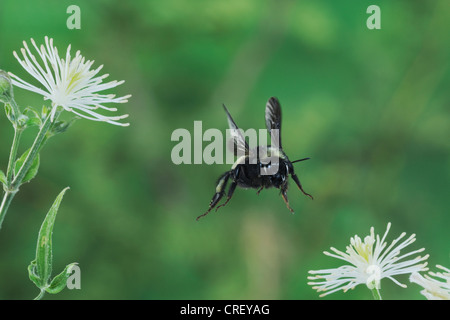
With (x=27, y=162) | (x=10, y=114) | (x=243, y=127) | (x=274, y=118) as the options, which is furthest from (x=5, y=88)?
(x=243, y=127)

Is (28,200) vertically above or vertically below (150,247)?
above

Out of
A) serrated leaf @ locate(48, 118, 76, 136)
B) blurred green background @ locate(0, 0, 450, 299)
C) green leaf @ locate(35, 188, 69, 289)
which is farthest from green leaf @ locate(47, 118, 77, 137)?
blurred green background @ locate(0, 0, 450, 299)

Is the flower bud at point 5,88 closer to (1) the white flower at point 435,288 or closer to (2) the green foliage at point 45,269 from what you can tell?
(2) the green foliage at point 45,269

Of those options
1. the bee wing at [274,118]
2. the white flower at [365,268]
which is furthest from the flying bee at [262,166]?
the white flower at [365,268]

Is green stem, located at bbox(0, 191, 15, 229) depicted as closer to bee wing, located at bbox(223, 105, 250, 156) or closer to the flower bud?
the flower bud

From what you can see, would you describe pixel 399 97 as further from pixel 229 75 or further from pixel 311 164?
pixel 229 75

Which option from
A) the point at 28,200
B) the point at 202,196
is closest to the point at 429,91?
the point at 202,196

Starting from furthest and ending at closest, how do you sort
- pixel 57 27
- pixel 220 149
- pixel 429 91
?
pixel 429 91, pixel 57 27, pixel 220 149

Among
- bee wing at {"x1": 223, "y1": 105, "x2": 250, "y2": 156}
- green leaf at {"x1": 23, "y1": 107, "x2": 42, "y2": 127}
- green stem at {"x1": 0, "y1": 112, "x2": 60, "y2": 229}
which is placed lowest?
green stem at {"x1": 0, "y1": 112, "x2": 60, "y2": 229}

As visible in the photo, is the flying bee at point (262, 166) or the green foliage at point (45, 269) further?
the flying bee at point (262, 166)
